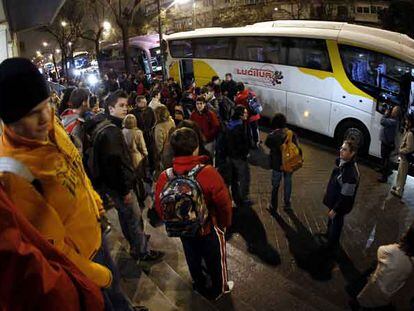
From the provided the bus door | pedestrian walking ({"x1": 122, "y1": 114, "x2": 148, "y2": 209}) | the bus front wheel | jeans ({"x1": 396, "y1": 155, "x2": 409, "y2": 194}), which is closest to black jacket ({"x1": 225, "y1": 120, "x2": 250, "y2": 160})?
pedestrian walking ({"x1": 122, "y1": 114, "x2": 148, "y2": 209})

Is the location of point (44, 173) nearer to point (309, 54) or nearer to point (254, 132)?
point (254, 132)

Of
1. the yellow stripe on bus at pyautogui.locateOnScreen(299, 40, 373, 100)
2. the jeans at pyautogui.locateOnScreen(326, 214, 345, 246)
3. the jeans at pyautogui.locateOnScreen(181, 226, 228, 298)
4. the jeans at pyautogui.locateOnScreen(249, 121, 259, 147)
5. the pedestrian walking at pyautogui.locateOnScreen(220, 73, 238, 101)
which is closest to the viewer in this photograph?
the jeans at pyautogui.locateOnScreen(181, 226, 228, 298)

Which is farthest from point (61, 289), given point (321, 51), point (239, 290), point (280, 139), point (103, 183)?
point (321, 51)

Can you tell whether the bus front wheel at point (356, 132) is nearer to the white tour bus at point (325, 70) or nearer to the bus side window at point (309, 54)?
the white tour bus at point (325, 70)

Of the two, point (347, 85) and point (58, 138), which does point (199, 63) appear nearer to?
point (347, 85)

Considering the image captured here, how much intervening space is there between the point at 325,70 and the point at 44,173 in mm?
9496

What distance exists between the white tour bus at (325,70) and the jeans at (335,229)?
2324mm

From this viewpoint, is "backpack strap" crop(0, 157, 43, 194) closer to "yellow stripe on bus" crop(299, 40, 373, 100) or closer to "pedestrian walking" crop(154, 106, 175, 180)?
"pedestrian walking" crop(154, 106, 175, 180)

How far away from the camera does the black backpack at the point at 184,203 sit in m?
3.36

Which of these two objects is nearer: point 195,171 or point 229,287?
point 195,171

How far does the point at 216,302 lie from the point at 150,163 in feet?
11.1

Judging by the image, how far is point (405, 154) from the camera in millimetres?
6699

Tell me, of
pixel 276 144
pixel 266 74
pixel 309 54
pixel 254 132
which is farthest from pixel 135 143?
pixel 266 74

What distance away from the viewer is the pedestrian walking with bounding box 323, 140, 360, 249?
15.2 ft
